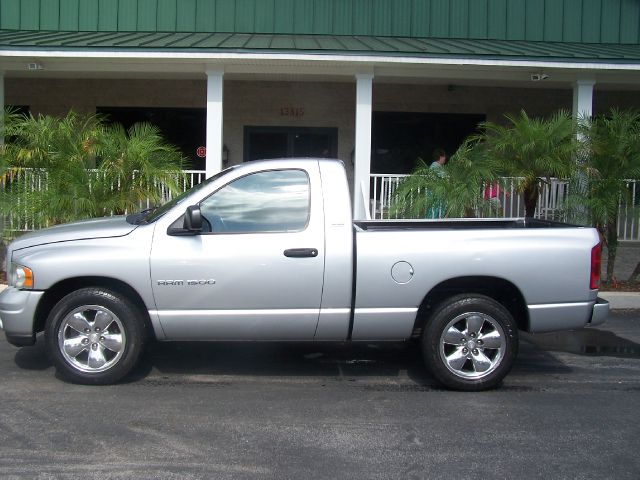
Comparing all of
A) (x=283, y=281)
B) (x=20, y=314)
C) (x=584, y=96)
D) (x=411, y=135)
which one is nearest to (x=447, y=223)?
(x=283, y=281)

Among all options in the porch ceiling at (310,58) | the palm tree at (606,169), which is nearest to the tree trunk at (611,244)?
the palm tree at (606,169)

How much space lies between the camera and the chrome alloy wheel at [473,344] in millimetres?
6094

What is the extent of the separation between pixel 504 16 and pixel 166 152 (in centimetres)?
703

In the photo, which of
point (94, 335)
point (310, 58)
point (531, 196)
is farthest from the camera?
point (310, 58)

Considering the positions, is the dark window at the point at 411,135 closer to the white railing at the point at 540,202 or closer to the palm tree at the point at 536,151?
the white railing at the point at 540,202

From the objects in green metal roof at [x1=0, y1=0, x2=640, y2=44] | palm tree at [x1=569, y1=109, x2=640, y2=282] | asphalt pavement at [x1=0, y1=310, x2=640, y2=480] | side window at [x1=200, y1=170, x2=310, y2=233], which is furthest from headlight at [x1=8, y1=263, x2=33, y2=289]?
green metal roof at [x1=0, y1=0, x2=640, y2=44]

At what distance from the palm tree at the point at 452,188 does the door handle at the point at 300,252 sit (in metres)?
4.15

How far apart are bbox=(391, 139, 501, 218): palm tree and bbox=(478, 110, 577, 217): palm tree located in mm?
284

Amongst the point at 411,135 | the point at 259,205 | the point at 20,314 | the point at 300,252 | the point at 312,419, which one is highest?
the point at 411,135

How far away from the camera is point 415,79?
12992mm

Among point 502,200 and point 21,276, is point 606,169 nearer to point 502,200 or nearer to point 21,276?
point 502,200

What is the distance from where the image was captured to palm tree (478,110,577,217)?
1013cm

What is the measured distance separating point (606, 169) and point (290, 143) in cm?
668

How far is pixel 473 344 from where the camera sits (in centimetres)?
613
